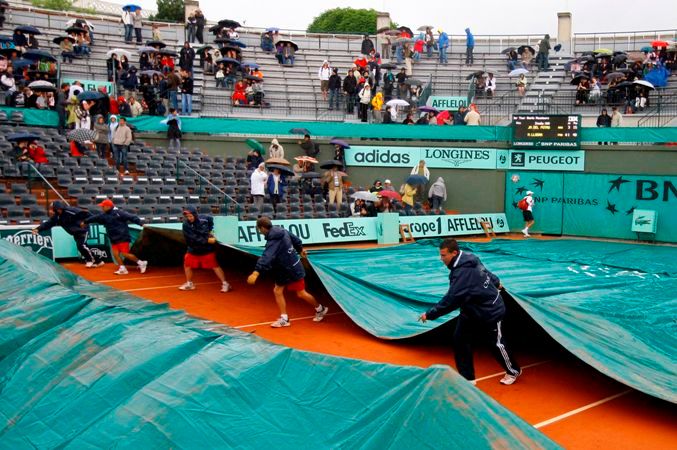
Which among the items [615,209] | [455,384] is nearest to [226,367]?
[455,384]

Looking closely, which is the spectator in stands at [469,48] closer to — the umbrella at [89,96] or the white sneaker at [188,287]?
the umbrella at [89,96]

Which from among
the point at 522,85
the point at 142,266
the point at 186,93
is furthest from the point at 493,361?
the point at 522,85

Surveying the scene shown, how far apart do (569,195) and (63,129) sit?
17.7 meters

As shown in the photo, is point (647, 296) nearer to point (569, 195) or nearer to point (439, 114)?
point (569, 195)

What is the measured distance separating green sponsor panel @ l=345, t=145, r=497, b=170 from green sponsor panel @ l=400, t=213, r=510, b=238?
231cm

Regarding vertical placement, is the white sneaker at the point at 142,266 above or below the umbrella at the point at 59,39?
below

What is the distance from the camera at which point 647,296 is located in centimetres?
1270

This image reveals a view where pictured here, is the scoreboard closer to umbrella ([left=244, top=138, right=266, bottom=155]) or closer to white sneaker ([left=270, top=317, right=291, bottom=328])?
umbrella ([left=244, top=138, right=266, bottom=155])

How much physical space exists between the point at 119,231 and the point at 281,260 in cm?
567

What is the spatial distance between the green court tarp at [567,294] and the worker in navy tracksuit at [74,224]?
202 inches

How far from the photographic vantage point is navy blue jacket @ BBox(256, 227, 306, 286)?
1046 cm

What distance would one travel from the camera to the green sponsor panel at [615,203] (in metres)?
24.5

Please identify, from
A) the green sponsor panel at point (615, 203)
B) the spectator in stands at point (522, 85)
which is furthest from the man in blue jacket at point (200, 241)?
the spectator in stands at point (522, 85)

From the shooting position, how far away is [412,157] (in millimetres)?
27672
